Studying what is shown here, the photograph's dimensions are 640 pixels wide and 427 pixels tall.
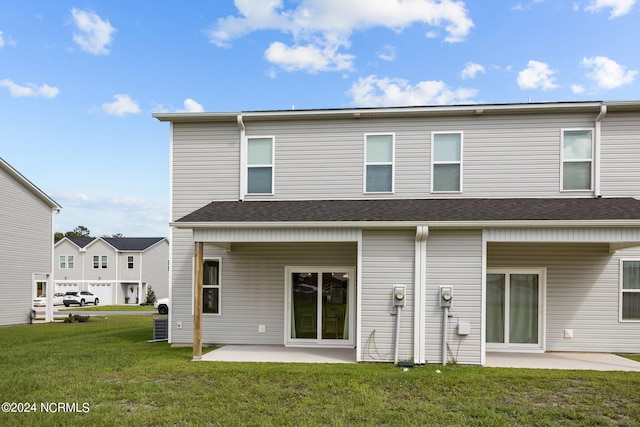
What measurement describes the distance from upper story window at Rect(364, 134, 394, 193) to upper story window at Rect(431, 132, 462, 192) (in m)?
1.07

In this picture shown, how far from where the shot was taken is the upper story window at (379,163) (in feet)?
36.6

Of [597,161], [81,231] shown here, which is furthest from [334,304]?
[81,231]

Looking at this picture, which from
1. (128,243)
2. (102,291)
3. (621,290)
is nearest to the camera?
(621,290)

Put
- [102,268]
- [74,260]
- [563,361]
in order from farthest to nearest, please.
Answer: [74,260] → [102,268] → [563,361]

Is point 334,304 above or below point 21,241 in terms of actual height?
below

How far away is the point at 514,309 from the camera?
10.6 meters

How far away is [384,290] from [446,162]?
3.89 metres

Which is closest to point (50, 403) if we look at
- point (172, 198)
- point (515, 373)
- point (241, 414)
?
point (241, 414)

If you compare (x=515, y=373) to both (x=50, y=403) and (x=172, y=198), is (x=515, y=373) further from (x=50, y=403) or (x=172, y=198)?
(x=172, y=198)

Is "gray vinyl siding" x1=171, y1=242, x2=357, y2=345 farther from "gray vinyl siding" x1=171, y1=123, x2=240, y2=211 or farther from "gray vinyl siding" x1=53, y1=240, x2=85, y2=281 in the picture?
"gray vinyl siding" x1=53, y1=240, x2=85, y2=281

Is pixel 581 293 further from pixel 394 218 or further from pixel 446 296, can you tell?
pixel 394 218

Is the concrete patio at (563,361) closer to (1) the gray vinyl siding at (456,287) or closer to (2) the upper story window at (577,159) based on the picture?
(1) the gray vinyl siding at (456,287)

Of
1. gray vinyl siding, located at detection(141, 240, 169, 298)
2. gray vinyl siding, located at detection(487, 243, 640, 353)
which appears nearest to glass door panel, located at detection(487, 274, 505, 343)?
gray vinyl siding, located at detection(487, 243, 640, 353)

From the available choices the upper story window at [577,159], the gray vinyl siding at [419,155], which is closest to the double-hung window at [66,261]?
the gray vinyl siding at [419,155]
